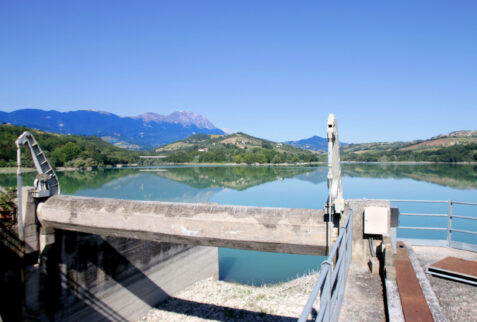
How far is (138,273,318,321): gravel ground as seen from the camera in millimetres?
10750

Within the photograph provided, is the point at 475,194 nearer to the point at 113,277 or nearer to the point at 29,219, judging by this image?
the point at 113,277

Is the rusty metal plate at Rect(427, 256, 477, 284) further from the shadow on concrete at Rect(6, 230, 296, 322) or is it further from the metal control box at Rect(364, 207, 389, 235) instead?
the shadow on concrete at Rect(6, 230, 296, 322)

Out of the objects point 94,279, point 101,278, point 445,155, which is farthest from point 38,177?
point 445,155

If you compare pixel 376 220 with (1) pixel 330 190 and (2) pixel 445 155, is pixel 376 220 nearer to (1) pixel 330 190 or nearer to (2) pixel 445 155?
(1) pixel 330 190

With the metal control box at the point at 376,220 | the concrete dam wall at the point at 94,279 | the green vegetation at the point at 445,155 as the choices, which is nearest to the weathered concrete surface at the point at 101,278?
the concrete dam wall at the point at 94,279

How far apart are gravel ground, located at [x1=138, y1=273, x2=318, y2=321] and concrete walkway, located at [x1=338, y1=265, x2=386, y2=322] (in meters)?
7.03

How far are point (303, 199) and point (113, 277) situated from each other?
3112cm

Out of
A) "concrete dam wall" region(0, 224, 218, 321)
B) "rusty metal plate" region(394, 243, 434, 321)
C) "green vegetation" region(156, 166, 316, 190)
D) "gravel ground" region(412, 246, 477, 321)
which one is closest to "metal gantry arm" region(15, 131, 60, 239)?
"concrete dam wall" region(0, 224, 218, 321)

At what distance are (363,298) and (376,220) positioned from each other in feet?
4.57

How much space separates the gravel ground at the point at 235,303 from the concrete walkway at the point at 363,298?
7.03 meters

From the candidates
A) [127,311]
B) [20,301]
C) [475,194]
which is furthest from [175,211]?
[475,194]

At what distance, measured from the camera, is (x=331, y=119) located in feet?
13.7

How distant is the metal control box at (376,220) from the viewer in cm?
474

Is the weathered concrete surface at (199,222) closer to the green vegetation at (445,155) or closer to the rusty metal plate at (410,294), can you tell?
the rusty metal plate at (410,294)
